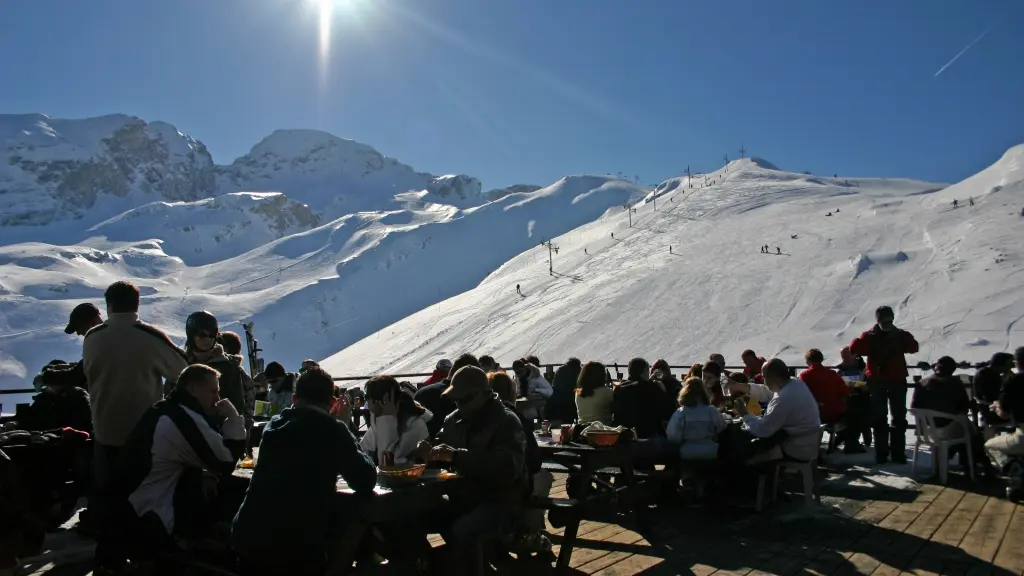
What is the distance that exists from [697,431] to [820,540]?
4.03 ft

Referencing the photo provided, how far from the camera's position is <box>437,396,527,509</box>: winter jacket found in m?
3.99

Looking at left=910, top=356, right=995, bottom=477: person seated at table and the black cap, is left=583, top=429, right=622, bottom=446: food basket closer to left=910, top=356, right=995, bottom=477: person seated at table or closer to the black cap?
the black cap

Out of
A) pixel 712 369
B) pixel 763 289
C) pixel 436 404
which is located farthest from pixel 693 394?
pixel 763 289

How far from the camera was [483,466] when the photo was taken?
3.99m

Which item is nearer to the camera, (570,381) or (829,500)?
(829,500)

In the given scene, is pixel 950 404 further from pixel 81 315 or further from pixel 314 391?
pixel 81 315

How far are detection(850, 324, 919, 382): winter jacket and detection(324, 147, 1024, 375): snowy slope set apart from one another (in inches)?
744

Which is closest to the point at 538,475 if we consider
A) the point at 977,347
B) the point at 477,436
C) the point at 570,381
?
the point at 477,436

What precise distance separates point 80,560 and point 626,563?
10.4ft

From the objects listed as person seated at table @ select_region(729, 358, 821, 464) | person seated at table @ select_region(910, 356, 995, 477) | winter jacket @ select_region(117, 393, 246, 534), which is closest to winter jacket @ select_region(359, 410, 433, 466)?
winter jacket @ select_region(117, 393, 246, 534)

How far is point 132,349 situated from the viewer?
420 centimetres

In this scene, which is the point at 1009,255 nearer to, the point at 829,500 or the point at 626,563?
the point at 829,500

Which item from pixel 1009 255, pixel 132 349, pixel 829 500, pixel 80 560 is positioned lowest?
pixel 829 500

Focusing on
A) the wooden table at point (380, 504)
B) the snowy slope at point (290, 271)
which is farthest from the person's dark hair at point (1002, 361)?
the snowy slope at point (290, 271)
